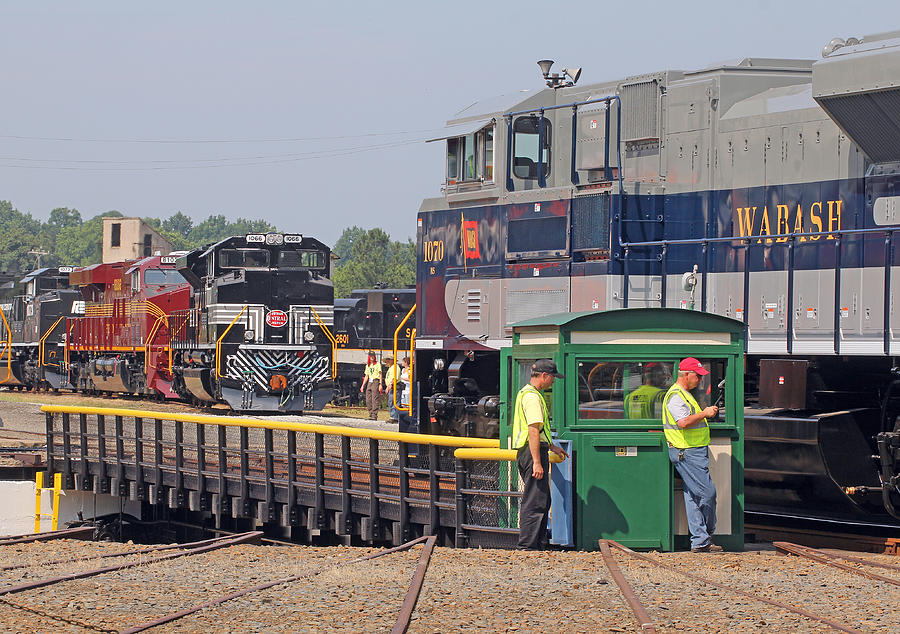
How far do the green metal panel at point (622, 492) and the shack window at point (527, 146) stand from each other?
4714mm

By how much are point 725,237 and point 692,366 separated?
129 inches

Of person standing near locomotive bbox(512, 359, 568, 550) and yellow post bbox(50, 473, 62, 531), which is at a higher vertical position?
person standing near locomotive bbox(512, 359, 568, 550)

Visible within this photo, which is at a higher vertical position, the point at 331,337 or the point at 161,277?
the point at 161,277

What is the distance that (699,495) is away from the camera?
9070 mm

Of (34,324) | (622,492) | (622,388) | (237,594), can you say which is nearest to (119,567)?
(237,594)

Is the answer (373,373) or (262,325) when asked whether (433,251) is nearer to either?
(262,325)

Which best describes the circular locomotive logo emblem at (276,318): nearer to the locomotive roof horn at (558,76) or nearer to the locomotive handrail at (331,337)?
the locomotive handrail at (331,337)

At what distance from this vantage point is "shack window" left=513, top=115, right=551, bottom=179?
13.2 metres

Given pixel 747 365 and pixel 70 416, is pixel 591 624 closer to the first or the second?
pixel 747 365

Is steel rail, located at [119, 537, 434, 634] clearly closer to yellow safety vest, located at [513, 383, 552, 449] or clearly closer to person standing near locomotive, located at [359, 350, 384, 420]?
yellow safety vest, located at [513, 383, 552, 449]

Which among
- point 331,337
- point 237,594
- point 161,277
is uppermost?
point 161,277

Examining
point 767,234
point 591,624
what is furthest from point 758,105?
point 591,624

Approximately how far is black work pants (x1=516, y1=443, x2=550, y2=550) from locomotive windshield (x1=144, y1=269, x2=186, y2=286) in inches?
854

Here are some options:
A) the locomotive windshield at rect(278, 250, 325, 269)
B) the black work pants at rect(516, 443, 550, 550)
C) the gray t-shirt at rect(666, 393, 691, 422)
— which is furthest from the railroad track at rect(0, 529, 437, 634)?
the locomotive windshield at rect(278, 250, 325, 269)
